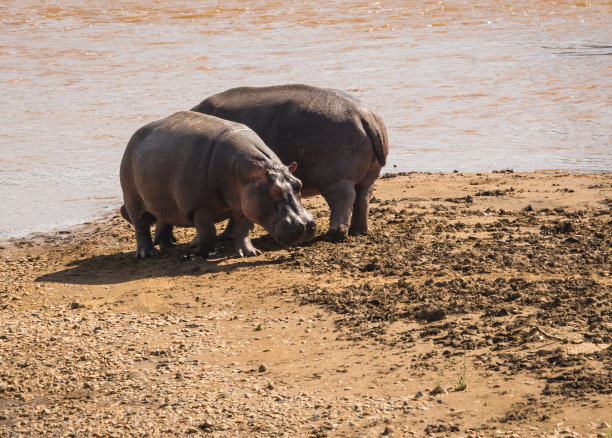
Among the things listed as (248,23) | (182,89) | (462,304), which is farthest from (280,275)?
(248,23)

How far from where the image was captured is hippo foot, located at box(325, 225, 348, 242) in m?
9.02

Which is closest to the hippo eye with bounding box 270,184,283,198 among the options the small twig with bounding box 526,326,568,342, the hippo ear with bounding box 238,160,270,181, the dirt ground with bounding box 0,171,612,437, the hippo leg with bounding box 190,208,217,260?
the hippo ear with bounding box 238,160,270,181

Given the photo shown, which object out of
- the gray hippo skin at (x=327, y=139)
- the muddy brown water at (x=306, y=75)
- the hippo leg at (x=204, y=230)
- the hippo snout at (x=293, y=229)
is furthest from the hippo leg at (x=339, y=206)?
the muddy brown water at (x=306, y=75)

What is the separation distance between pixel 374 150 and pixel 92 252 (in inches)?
115

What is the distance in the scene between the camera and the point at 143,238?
9250mm

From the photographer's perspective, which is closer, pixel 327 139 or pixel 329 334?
pixel 329 334

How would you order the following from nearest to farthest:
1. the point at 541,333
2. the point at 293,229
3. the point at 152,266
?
1. the point at 541,333
2. the point at 293,229
3. the point at 152,266

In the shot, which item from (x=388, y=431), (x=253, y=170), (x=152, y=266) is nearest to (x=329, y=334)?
(x=388, y=431)

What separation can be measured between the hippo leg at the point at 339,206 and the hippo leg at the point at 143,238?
5.48 ft

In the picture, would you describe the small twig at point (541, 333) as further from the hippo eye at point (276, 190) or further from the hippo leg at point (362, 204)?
the hippo leg at point (362, 204)

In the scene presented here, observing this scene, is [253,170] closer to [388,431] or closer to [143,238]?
[143,238]

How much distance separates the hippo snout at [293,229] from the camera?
8.11m

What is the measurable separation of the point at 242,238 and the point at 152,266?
843mm

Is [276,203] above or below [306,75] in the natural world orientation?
above
